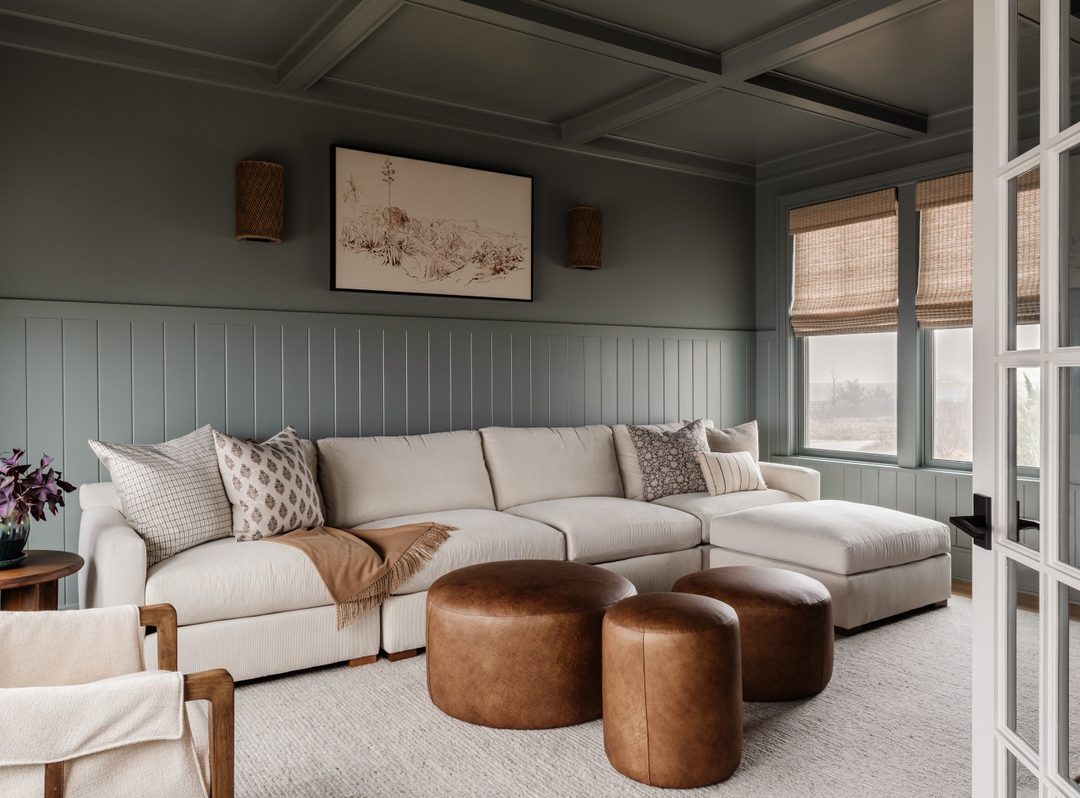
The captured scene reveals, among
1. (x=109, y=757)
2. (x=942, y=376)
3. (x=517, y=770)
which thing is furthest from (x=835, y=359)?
(x=109, y=757)

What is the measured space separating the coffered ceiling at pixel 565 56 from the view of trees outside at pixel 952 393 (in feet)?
3.90

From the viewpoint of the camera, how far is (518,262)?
15.4 feet

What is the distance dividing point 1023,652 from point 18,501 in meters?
2.75

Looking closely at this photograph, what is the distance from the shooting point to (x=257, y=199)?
381cm

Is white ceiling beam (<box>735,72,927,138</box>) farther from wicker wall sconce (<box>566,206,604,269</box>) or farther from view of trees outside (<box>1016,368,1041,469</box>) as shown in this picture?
view of trees outside (<box>1016,368,1041,469</box>)

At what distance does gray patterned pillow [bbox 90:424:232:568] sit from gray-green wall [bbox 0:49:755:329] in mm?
867

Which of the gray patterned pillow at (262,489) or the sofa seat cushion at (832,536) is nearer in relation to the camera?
the gray patterned pillow at (262,489)

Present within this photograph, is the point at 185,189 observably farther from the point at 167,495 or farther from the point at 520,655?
the point at 520,655

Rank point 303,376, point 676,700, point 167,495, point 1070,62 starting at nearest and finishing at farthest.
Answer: point 1070,62 → point 676,700 → point 167,495 → point 303,376

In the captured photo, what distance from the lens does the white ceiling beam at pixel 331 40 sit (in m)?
3.10

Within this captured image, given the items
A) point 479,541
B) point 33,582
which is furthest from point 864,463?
point 33,582

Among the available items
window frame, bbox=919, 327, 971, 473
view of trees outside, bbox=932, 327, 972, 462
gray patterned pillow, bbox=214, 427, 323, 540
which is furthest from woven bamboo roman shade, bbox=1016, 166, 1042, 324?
window frame, bbox=919, 327, 971, 473

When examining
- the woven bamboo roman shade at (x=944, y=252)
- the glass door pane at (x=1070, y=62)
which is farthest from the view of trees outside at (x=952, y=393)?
the glass door pane at (x=1070, y=62)

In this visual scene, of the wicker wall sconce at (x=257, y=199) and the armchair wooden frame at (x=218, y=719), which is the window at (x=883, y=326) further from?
the armchair wooden frame at (x=218, y=719)
